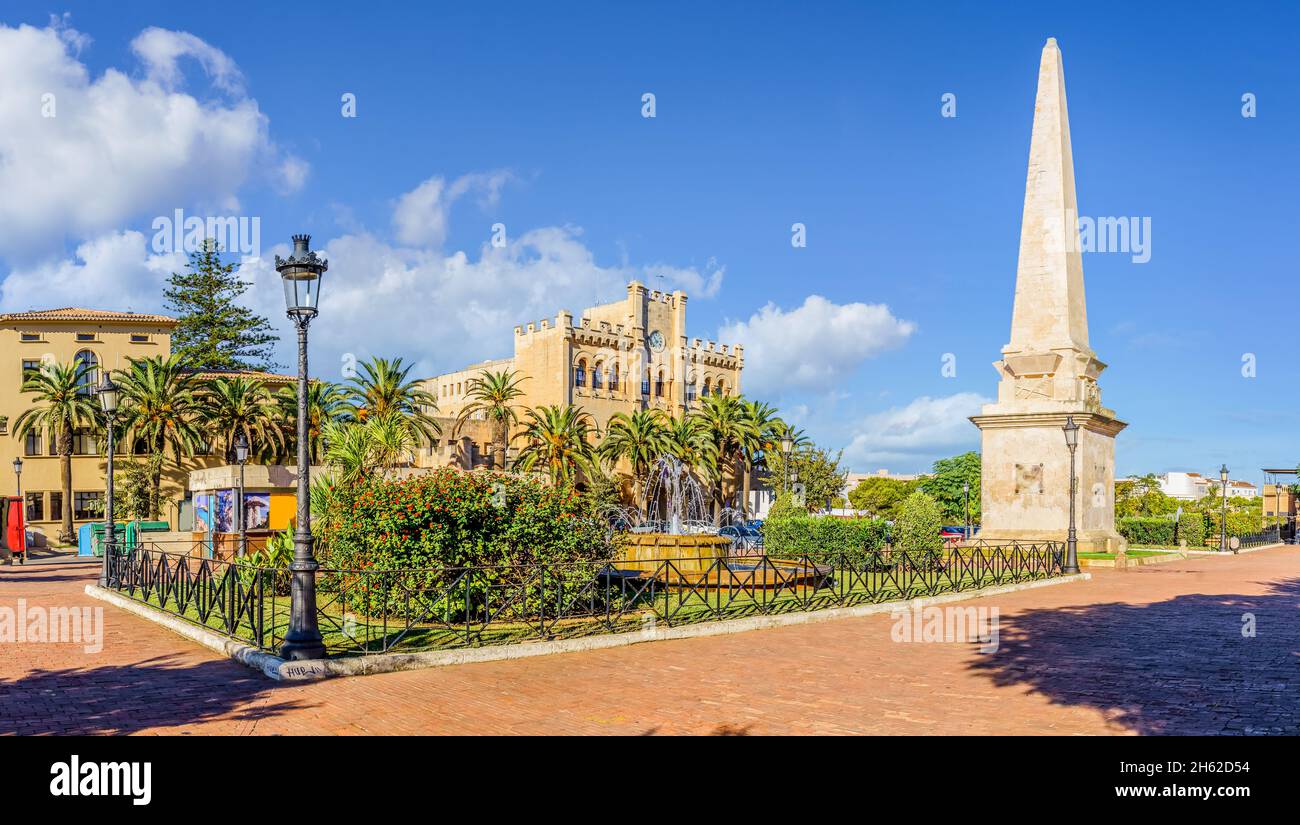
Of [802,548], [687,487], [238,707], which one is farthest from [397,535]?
[687,487]

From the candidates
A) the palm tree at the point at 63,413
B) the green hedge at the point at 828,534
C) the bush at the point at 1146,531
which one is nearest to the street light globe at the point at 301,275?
the green hedge at the point at 828,534

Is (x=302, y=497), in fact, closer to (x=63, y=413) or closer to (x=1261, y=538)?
(x=63, y=413)

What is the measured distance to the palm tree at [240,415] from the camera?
46031 mm

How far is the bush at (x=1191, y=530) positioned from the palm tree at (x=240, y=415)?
41.8m

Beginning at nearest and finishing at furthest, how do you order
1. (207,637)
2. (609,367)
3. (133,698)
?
(133,698) < (207,637) < (609,367)

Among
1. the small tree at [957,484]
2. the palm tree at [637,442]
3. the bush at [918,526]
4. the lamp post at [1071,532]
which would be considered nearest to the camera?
the lamp post at [1071,532]

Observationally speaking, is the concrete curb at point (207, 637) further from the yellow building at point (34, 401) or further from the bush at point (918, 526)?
the yellow building at point (34, 401)

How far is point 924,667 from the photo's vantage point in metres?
10.2

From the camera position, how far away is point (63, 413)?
145 ft

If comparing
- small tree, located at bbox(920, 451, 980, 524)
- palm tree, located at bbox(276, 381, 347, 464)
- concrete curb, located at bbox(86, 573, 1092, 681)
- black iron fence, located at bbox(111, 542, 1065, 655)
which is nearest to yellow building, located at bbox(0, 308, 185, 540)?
palm tree, located at bbox(276, 381, 347, 464)

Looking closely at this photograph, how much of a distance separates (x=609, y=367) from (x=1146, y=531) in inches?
1528

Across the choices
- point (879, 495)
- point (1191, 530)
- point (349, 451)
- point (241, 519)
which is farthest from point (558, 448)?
point (879, 495)
